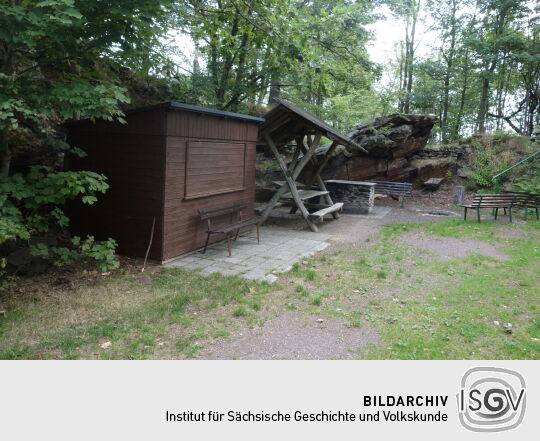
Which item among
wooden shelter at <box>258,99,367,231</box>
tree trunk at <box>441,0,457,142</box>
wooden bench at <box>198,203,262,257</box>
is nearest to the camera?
wooden bench at <box>198,203,262,257</box>

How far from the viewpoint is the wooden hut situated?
6.58 m

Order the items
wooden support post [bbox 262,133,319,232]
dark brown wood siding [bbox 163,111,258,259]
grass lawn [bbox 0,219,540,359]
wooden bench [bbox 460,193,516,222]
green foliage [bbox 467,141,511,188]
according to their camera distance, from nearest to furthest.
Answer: grass lawn [bbox 0,219,540,359], dark brown wood siding [bbox 163,111,258,259], wooden support post [bbox 262,133,319,232], wooden bench [bbox 460,193,516,222], green foliage [bbox 467,141,511,188]

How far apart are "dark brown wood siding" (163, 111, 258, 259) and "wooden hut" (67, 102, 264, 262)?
0.02 m

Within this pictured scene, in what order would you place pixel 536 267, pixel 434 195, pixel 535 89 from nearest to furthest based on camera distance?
pixel 536 267
pixel 434 195
pixel 535 89

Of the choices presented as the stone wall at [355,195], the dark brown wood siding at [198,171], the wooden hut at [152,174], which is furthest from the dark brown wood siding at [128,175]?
the stone wall at [355,195]

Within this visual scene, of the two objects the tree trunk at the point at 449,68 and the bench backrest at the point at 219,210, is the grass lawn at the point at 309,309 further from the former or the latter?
the tree trunk at the point at 449,68

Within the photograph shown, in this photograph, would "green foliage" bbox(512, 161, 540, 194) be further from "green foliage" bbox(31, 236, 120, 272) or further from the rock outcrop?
"green foliage" bbox(31, 236, 120, 272)

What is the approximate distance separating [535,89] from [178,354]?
22431 mm

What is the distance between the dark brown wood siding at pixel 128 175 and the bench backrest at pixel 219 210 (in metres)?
1.07

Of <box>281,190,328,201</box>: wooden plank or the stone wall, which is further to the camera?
the stone wall

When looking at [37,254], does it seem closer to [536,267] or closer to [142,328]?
[142,328]

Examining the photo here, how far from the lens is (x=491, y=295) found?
5.54 meters

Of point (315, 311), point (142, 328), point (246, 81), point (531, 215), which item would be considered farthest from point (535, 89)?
point (142, 328)

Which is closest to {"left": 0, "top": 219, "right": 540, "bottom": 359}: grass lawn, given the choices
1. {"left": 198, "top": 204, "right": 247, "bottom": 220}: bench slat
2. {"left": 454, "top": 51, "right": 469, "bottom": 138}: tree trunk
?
{"left": 198, "top": 204, "right": 247, "bottom": 220}: bench slat
